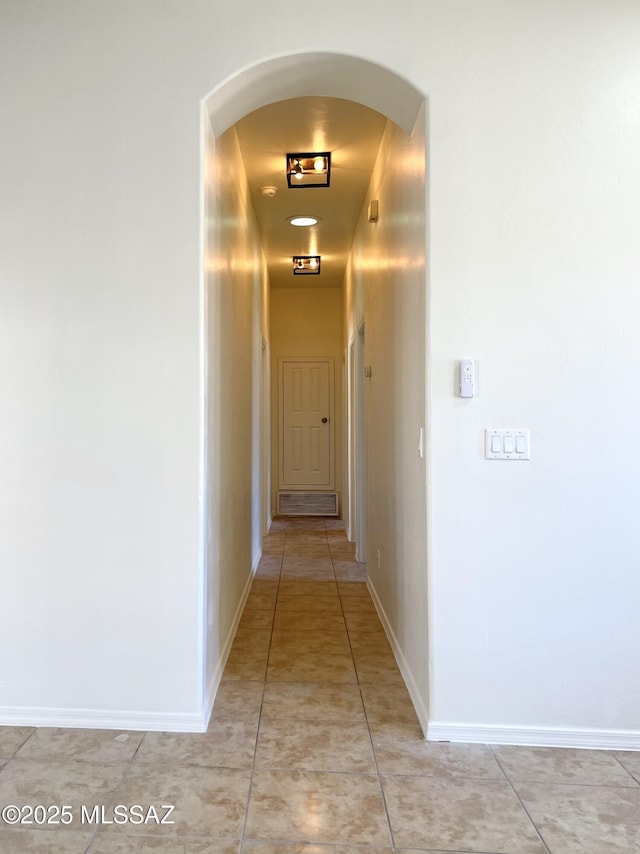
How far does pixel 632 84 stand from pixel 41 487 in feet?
8.67

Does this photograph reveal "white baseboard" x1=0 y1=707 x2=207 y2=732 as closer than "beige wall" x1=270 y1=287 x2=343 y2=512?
Yes

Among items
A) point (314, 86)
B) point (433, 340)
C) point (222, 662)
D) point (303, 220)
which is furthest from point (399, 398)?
point (303, 220)

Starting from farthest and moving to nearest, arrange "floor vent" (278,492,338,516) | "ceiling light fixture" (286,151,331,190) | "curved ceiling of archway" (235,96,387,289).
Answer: "floor vent" (278,492,338,516)
"ceiling light fixture" (286,151,331,190)
"curved ceiling of archway" (235,96,387,289)

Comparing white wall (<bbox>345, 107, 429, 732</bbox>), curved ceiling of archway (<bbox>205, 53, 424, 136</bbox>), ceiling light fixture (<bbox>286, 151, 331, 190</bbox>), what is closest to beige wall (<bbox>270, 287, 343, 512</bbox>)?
white wall (<bbox>345, 107, 429, 732</bbox>)

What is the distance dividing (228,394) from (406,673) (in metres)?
1.57

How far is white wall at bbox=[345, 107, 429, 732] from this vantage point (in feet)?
6.87

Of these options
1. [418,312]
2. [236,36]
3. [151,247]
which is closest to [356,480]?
[418,312]

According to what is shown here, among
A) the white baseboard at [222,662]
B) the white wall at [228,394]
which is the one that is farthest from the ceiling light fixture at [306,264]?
the white baseboard at [222,662]

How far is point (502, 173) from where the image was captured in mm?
1972

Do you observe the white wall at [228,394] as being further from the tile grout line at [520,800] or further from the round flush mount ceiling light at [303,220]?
the tile grout line at [520,800]

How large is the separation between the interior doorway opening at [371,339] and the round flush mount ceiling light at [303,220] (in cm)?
50

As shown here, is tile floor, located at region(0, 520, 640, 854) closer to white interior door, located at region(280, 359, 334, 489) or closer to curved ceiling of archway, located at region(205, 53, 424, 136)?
curved ceiling of archway, located at region(205, 53, 424, 136)

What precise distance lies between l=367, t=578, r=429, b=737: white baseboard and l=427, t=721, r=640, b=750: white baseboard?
0.27 ft

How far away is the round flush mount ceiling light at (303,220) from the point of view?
4.36 m
